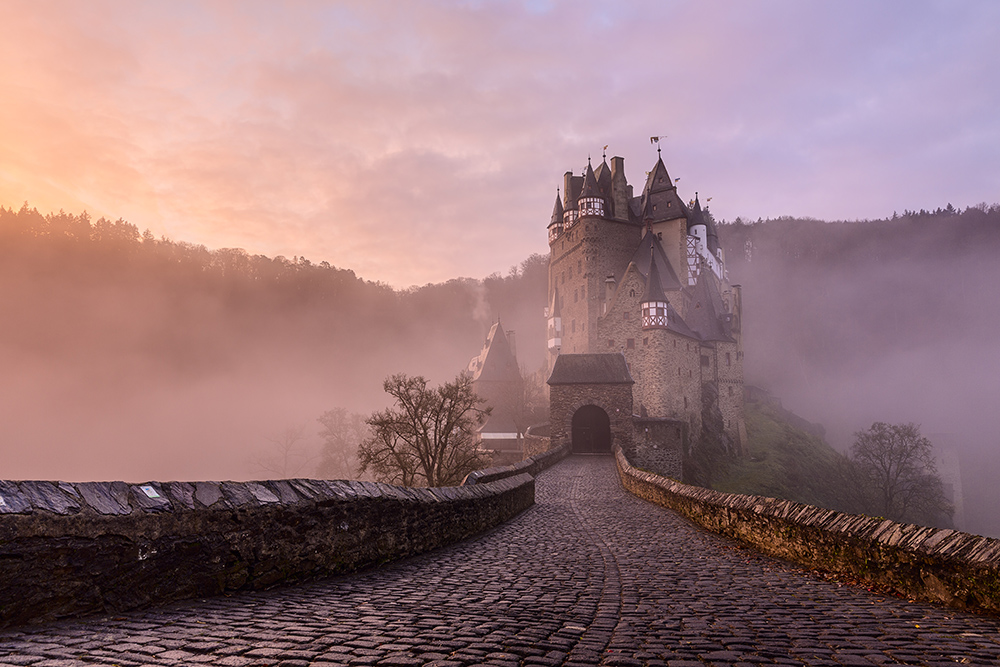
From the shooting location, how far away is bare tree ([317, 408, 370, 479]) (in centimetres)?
5672

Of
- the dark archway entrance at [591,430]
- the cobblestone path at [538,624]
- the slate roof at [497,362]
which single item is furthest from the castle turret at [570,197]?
the cobblestone path at [538,624]

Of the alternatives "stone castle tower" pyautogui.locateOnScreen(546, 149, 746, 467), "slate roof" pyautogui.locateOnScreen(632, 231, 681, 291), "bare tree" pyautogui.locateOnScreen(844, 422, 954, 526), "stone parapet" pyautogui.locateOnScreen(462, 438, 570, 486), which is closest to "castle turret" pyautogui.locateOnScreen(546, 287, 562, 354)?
"stone castle tower" pyautogui.locateOnScreen(546, 149, 746, 467)

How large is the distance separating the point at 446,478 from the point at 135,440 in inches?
3348

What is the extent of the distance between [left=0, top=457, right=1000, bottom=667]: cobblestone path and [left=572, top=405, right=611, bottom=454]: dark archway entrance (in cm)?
2593

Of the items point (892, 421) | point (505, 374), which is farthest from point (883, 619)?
point (892, 421)

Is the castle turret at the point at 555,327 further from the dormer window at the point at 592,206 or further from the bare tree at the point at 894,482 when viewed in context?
the bare tree at the point at 894,482

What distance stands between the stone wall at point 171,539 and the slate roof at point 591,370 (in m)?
25.6

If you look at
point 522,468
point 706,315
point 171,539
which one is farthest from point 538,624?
point 706,315

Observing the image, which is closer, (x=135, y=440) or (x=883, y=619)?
(x=883, y=619)

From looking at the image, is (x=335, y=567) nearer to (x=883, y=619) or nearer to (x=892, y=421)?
(x=883, y=619)

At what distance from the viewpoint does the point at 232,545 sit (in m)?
5.05

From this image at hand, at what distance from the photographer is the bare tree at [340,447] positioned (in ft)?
186

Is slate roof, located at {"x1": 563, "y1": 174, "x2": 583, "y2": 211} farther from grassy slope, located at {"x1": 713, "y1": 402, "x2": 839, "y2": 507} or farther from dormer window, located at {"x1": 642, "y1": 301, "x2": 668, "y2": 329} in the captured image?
grassy slope, located at {"x1": 713, "y1": 402, "x2": 839, "y2": 507}

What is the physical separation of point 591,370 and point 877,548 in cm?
2697
